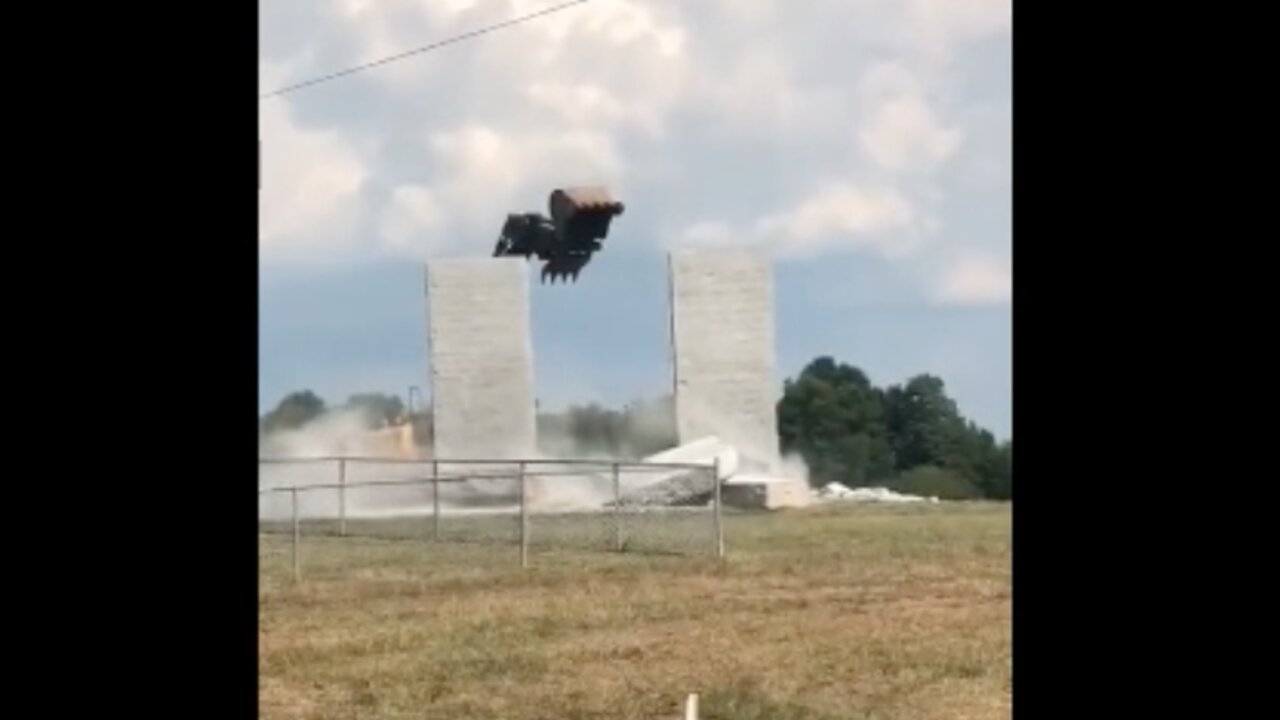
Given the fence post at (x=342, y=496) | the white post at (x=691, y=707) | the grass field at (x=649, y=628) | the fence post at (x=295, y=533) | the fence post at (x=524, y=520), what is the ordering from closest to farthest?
the white post at (x=691, y=707) < the grass field at (x=649, y=628) < the fence post at (x=295, y=533) < the fence post at (x=524, y=520) < the fence post at (x=342, y=496)

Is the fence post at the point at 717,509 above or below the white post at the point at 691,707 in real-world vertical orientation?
above

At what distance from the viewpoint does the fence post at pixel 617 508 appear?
23.2 feet

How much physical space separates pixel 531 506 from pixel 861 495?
1.60 metres

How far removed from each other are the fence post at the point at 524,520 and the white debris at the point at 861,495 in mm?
1294

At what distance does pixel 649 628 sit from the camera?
18.5 ft

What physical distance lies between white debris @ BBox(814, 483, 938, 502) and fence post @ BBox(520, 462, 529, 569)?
129cm

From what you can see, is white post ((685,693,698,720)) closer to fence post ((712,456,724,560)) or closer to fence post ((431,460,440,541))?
fence post ((712,456,724,560))

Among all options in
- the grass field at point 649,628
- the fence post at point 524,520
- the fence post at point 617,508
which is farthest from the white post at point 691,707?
the fence post at point 617,508

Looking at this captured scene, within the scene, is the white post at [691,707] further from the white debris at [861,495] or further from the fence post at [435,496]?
the white debris at [861,495]
